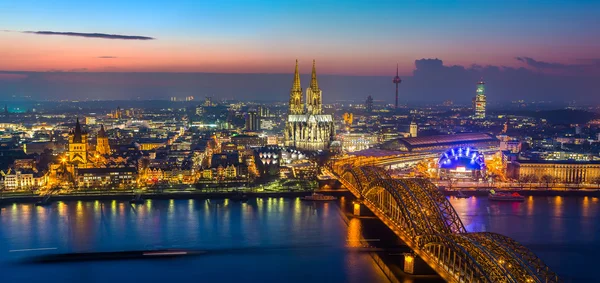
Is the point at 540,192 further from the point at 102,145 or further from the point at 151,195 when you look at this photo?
the point at 102,145

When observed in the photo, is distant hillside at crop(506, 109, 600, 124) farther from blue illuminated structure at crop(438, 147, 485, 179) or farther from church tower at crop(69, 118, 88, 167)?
church tower at crop(69, 118, 88, 167)

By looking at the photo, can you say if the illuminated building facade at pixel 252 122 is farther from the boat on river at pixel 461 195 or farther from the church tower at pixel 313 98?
the boat on river at pixel 461 195

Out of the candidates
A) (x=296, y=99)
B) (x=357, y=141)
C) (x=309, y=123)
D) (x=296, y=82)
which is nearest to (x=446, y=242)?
(x=309, y=123)

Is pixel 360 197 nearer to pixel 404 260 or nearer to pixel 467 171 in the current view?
pixel 404 260

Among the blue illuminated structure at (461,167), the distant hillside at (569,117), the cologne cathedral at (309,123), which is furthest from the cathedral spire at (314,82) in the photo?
the distant hillside at (569,117)

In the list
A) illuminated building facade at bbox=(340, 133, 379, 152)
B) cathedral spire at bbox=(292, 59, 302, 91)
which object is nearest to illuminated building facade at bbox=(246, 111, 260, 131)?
illuminated building facade at bbox=(340, 133, 379, 152)

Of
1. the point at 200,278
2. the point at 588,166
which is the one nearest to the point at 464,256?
the point at 200,278
